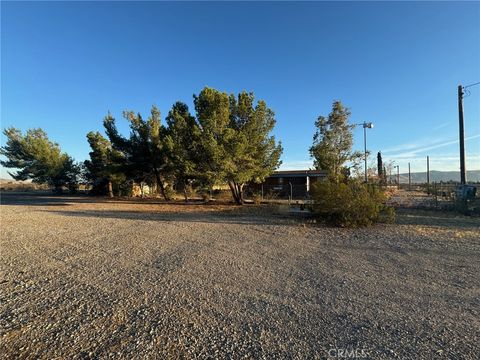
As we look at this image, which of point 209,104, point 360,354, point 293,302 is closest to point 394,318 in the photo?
point 360,354

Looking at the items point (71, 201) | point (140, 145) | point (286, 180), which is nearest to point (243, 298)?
point (140, 145)

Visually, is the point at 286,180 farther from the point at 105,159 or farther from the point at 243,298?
the point at 243,298

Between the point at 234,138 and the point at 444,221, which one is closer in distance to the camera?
the point at 444,221

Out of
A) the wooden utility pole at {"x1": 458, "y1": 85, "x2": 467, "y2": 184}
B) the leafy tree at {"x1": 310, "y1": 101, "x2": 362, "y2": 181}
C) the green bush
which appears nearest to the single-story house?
the leafy tree at {"x1": 310, "y1": 101, "x2": 362, "y2": 181}

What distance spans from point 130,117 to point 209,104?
445 inches

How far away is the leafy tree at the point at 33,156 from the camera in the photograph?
3194 cm

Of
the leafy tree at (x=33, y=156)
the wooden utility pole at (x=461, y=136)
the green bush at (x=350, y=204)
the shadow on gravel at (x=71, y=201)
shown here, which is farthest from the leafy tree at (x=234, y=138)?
the leafy tree at (x=33, y=156)

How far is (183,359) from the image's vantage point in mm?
2650

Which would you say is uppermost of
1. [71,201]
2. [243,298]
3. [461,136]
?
[461,136]

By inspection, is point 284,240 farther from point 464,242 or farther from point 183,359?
point 183,359

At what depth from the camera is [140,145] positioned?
76.6ft

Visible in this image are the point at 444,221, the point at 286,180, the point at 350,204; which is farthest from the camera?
the point at 286,180

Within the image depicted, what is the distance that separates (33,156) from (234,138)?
2878cm

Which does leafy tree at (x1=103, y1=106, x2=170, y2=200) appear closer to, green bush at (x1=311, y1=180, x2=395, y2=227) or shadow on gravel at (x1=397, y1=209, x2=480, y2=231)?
green bush at (x1=311, y1=180, x2=395, y2=227)
